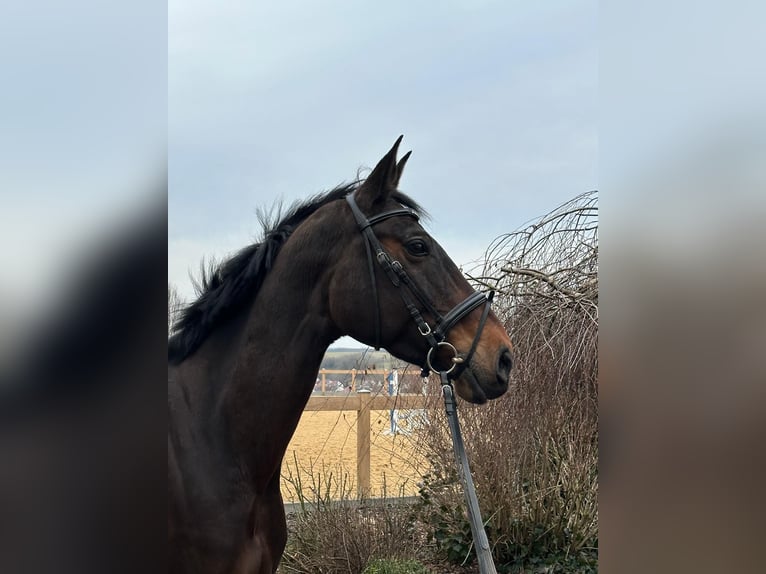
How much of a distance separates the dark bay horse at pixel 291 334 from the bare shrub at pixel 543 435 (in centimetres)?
204

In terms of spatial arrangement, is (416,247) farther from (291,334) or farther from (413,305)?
(291,334)

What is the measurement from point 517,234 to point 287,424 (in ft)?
9.39

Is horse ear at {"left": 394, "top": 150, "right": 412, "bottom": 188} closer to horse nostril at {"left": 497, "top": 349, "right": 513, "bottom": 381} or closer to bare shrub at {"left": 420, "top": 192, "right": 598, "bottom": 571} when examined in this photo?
horse nostril at {"left": 497, "top": 349, "right": 513, "bottom": 381}

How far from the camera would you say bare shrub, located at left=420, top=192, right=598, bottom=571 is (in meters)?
3.95

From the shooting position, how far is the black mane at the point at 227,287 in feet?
6.80

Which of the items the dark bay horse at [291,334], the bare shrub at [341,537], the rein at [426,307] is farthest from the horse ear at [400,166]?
the bare shrub at [341,537]

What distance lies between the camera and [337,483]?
434 cm

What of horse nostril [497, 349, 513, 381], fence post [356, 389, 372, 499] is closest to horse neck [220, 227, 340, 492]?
horse nostril [497, 349, 513, 381]

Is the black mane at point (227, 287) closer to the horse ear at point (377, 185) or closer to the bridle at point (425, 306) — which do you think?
the horse ear at point (377, 185)

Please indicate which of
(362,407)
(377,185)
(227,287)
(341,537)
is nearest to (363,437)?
(362,407)

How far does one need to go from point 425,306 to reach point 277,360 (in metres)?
0.54
